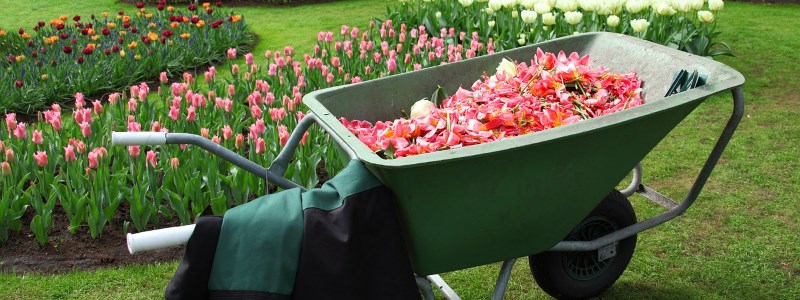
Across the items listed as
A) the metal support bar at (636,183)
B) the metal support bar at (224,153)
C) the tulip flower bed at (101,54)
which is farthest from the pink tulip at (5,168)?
the metal support bar at (636,183)

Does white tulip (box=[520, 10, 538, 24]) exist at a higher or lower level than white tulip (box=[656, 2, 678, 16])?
lower

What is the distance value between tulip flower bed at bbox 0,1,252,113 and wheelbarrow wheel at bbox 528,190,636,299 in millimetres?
3517

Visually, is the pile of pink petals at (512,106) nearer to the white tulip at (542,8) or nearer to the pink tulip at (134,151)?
the pink tulip at (134,151)

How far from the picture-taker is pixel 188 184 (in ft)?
11.1

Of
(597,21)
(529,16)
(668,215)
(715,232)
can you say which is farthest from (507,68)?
(597,21)

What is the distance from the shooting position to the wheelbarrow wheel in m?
2.83

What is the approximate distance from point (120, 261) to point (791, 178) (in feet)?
9.55

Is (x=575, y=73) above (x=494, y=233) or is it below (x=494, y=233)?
above

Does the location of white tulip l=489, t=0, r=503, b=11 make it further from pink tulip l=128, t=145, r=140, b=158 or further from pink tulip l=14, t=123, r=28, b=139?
pink tulip l=14, t=123, r=28, b=139

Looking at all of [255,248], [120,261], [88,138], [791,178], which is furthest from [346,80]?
[255,248]

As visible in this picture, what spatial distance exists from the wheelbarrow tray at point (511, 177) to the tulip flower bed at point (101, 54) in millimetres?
3438

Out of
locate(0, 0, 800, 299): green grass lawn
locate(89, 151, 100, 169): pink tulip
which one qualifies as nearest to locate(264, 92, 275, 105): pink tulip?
locate(89, 151, 100, 169): pink tulip

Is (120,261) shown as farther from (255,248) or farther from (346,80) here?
(346,80)

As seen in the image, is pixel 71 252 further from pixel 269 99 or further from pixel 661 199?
pixel 661 199
